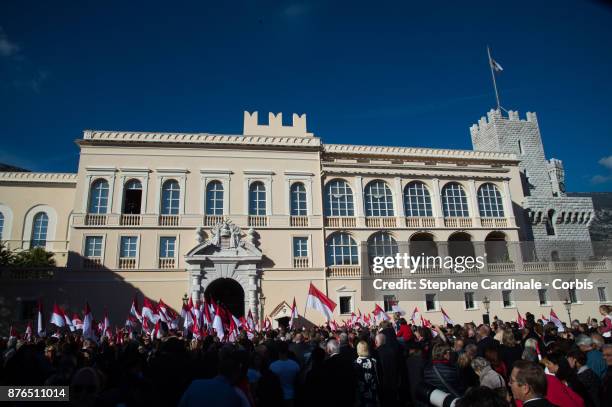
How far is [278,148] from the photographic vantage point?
31578 mm

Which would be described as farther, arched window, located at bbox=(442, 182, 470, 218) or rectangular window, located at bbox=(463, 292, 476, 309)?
arched window, located at bbox=(442, 182, 470, 218)

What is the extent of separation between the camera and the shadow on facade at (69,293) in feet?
82.2

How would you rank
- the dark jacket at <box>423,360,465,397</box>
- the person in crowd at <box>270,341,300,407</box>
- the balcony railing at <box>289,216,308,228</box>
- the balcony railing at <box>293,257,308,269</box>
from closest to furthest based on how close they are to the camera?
the dark jacket at <box>423,360,465,397</box> < the person in crowd at <box>270,341,300,407</box> < the balcony railing at <box>293,257,308,269</box> < the balcony railing at <box>289,216,308,228</box>

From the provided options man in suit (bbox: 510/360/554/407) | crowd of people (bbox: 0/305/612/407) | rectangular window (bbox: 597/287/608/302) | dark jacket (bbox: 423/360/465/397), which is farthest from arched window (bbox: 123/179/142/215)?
rectangular window (bbox: 597/287/608/302)

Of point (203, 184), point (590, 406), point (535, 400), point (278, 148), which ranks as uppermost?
point (278, 148)

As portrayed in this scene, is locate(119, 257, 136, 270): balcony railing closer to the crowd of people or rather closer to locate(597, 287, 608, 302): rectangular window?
the crowd of people

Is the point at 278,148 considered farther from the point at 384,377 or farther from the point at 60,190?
the point at 384,377

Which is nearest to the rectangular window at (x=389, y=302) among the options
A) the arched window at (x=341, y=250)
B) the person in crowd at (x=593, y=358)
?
A: the arched window at (x=341, y=250)

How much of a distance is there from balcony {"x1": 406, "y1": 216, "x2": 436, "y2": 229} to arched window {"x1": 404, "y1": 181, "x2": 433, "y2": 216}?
0.53m

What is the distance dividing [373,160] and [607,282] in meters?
22.5

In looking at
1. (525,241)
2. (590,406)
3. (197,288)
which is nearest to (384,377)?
(590,406)

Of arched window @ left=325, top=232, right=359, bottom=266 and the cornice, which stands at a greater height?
the cornice

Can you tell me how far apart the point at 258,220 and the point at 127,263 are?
30.4ft

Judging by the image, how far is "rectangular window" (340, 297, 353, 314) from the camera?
95.2 feet
